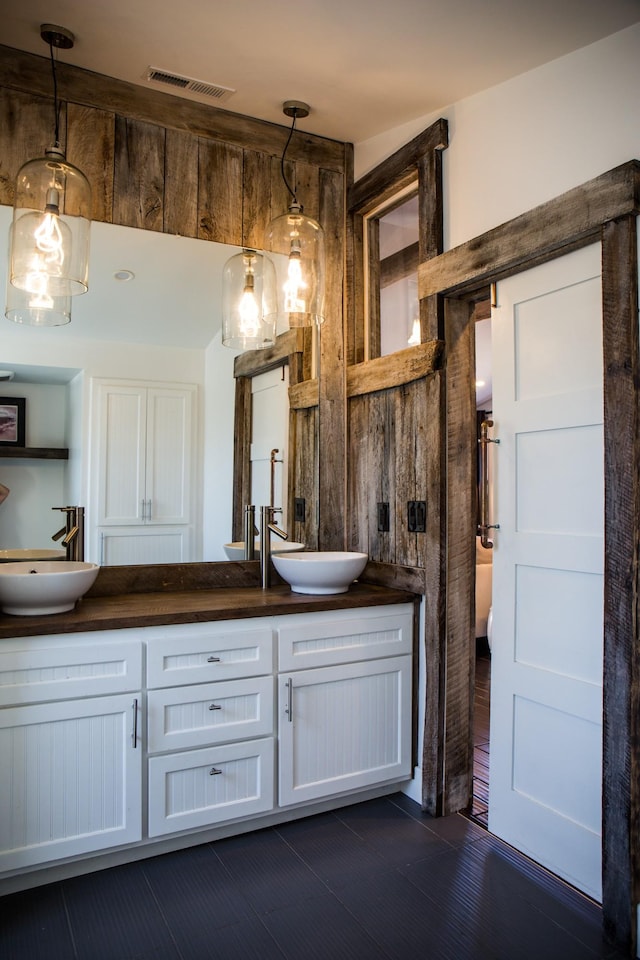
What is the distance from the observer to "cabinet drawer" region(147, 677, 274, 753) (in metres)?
2.20

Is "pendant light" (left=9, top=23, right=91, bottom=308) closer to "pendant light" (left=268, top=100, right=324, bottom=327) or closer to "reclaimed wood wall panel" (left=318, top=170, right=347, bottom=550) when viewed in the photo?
"pendant light" (left=268, top=100, right=324, bottom=327)

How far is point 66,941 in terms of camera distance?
185cm

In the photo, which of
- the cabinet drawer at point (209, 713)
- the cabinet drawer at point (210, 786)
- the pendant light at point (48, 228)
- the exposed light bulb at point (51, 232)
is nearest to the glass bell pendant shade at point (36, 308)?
the pendant light at point (48, 228)

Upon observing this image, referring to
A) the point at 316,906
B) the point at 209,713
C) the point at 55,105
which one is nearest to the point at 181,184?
the point at 55,105

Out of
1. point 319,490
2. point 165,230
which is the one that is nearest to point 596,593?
point 319,490

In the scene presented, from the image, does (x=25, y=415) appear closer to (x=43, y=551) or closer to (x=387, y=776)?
(x=43, y=551)

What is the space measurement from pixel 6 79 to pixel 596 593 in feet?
8.89

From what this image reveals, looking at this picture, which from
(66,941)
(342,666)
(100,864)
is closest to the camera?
(66,941)

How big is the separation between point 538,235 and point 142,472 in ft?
5.51

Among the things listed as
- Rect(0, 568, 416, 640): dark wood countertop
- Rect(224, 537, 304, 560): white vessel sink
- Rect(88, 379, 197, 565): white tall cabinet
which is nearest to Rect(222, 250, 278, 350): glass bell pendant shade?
Rect(88, 379, 197, 565): white tall cabinet

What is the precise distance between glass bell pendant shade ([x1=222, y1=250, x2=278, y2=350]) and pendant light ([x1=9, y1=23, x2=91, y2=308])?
2.14 ft

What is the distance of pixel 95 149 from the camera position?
256 centimetres

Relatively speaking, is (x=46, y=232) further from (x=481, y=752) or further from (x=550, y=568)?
(x=481, y=752)

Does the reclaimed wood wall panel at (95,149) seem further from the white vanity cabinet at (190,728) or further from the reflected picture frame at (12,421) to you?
the white vanity cabinet at (190,728)
